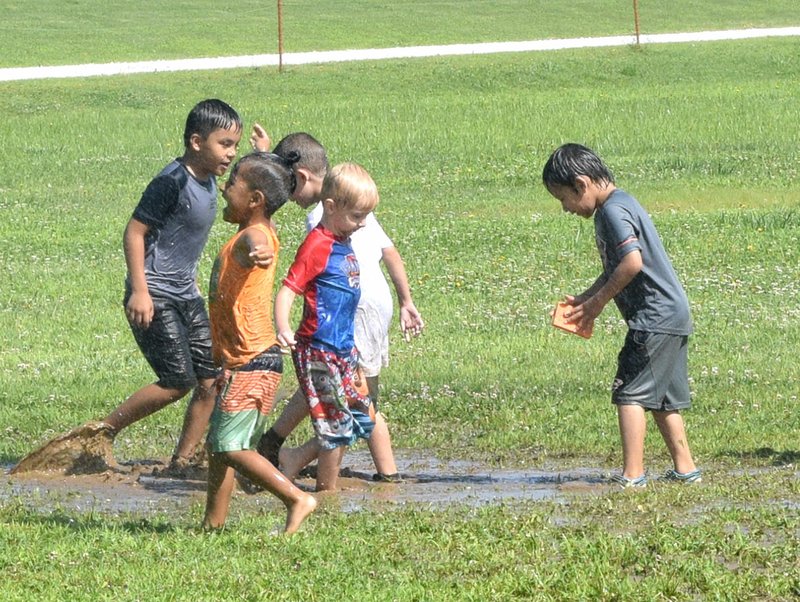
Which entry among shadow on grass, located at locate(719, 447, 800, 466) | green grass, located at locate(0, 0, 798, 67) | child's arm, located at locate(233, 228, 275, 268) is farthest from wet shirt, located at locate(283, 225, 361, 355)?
green grass, located at locate(0, 0, 798, 67)

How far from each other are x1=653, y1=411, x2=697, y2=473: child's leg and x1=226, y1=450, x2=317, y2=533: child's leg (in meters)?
1.87

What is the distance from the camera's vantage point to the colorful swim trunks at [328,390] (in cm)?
593

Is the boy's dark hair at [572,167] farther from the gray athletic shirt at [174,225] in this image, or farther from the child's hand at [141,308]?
the child's hand at [141,308]

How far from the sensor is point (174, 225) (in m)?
6.89

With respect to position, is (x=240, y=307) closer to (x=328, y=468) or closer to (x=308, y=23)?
(x=328, y=468)

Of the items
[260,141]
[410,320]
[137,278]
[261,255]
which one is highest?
[260,141]

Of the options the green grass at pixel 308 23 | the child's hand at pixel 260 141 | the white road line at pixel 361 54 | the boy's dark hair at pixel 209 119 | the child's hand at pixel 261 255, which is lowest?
the green grass at pixel 308 23

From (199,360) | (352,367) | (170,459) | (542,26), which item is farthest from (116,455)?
(542,26)

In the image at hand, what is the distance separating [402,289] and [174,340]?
1.08 m

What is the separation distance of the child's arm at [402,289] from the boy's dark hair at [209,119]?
35.2 inches

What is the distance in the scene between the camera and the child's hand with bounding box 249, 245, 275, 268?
552cm

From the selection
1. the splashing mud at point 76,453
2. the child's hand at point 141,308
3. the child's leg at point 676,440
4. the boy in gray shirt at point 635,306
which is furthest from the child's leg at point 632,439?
the splashing mud at point 76,453

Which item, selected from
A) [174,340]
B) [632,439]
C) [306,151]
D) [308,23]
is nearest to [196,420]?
[174,340]

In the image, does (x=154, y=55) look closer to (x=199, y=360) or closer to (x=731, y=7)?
(x=731, y=7)
